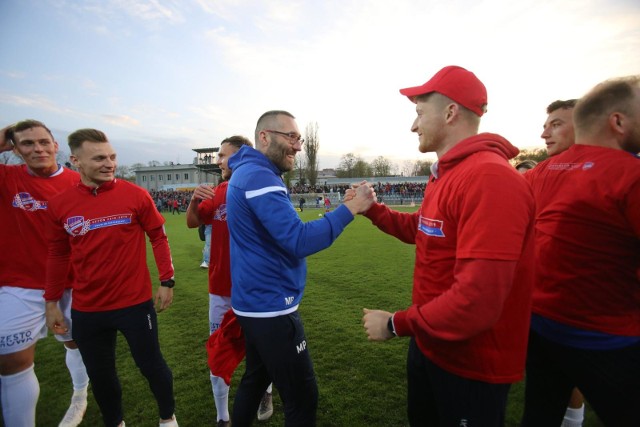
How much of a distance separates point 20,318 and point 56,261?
1.96 ft

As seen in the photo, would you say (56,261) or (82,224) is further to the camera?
(56,261)

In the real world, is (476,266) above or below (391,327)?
above

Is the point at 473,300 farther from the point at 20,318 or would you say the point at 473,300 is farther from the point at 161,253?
the point at 20,318

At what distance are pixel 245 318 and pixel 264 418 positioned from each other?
1.70 meters

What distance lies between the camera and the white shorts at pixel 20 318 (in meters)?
3.02

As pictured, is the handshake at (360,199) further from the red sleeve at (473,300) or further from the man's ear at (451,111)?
the red sleeve at (473,300)

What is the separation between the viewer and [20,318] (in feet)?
10.3

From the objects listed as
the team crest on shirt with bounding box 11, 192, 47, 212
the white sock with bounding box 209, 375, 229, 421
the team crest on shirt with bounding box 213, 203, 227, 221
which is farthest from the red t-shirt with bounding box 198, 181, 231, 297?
the team crest on shirt with bounding box 11, 192, 47, 212

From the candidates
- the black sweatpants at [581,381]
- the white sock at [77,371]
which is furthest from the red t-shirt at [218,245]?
the black sweatpants at [581,381]

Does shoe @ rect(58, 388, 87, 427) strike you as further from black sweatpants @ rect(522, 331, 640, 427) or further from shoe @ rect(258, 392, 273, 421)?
black sweatpants @ rect(522, 331, 640, 427)

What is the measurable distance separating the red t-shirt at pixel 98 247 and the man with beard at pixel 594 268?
3352 millimetres

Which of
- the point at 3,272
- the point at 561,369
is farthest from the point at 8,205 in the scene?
the point at 561,369

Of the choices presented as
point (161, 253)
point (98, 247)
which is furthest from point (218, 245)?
point (98, 247)

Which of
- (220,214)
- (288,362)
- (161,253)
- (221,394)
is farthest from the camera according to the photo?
(220,214)
